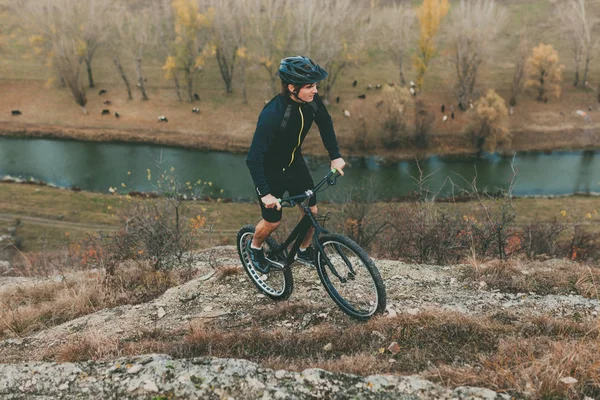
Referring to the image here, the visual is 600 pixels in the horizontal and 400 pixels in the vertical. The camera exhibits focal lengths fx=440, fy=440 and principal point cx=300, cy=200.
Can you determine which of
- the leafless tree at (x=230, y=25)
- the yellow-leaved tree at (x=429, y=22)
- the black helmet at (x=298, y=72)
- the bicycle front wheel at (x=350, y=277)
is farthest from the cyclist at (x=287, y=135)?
the yellow-leaved tree at (x=429, y=22)

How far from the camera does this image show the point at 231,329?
241 inches

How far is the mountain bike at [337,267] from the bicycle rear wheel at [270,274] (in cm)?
2

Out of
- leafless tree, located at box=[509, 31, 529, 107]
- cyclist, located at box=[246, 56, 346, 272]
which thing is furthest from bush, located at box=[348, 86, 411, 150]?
cyclist, located at box=[246, 56, 346, 272]

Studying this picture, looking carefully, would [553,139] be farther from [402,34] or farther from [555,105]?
[402,34]

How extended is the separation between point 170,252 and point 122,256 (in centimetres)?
149

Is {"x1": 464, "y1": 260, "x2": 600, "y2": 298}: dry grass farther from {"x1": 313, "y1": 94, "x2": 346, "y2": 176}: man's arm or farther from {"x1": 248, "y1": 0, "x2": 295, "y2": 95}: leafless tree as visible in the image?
{"x1": 248, "y1": 0, "x2": 295, "y2": 95}: leafless tree

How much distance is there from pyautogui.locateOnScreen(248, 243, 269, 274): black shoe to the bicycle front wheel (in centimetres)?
120

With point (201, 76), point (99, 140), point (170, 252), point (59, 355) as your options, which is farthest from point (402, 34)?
point (59, 355)

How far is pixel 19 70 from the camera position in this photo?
175 feet

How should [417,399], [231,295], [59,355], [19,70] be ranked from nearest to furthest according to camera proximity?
[417,399] → [59,355] → [231,295] → [19,70]

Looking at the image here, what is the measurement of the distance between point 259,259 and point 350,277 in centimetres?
170

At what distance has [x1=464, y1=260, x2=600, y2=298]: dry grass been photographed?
23.2ft

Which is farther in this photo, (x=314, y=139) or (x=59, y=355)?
(x=314, y=139)

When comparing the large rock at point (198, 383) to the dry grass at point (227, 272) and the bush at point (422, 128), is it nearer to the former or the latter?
the dry grass at point (227, 272)
